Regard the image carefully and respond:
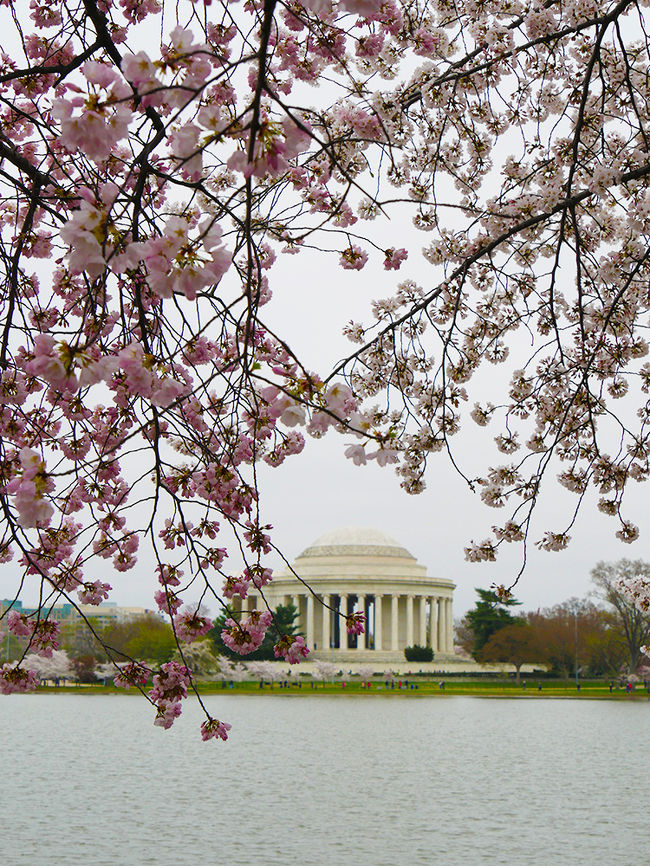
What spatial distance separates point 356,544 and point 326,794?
64.5 meters

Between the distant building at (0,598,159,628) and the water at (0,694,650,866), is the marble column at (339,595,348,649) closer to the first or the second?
the distant building at (0,598,159,628)

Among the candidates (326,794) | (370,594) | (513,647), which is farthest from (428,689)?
(326,794)

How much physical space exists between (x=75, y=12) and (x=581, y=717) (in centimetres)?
3111

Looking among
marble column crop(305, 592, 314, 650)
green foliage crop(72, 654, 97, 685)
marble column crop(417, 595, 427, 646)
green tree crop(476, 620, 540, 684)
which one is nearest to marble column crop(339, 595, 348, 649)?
marble column crop(305, 592, 314, 650)

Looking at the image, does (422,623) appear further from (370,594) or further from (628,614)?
(628,614)

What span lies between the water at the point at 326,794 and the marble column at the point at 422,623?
5026cm

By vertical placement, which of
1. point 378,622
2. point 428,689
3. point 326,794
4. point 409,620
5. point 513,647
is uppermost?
point 409,620

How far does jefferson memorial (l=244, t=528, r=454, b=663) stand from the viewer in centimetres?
7394

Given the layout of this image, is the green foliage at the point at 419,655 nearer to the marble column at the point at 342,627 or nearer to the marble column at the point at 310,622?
the marble column at the point at 342,627

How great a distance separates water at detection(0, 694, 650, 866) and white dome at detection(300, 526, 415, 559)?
49.5m

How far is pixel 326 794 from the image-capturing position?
15.3 meters

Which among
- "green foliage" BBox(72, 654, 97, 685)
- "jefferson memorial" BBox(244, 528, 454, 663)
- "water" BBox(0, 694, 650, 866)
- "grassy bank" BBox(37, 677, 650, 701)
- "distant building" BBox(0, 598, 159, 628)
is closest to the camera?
"distant building" BBox(0, 598, 159, 628)

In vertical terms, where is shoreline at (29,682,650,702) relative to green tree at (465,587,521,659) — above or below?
below

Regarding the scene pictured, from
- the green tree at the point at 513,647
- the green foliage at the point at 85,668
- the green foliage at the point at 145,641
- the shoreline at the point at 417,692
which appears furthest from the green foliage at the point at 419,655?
A: the green foliage at the point at 85,668
